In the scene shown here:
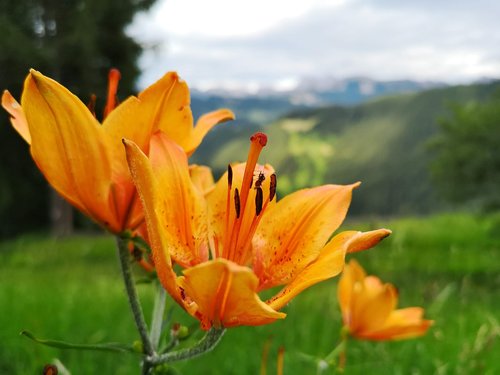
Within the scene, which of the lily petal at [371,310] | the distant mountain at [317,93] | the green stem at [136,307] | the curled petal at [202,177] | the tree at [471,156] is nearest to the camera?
the green stem at [136,307]

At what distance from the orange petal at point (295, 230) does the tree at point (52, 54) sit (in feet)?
38.4

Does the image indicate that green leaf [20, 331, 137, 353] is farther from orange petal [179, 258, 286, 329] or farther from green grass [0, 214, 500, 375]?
green grass [0, 214, 500, 375]

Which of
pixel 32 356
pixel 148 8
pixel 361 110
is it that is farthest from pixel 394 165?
pixel 32 356

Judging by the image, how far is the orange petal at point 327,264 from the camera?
503 millimetres

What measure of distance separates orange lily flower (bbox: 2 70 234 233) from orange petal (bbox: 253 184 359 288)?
11 cm

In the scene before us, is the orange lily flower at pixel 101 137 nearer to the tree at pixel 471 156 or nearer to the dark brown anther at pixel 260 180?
the dark brown anther at pixel 260 180

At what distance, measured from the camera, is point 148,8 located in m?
14.1

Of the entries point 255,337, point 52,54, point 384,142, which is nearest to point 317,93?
point 384,142

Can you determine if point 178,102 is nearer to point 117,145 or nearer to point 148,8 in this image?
point 117,145

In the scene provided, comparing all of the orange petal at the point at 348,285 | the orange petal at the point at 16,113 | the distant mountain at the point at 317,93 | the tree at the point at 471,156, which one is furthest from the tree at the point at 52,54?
the distant mountain at the point at 317,93

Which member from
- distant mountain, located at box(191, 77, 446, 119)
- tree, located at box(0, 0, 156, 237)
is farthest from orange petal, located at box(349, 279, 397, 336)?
distant mountain, located at box(191, 77, 446, 119)

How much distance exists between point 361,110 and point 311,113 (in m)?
7.20

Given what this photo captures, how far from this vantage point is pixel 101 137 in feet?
2.03

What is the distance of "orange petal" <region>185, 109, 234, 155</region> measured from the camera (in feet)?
2.12
